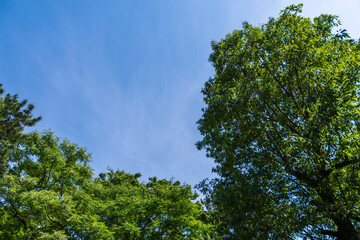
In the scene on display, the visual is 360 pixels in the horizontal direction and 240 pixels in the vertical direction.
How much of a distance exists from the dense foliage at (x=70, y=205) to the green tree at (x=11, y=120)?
1.09 feet

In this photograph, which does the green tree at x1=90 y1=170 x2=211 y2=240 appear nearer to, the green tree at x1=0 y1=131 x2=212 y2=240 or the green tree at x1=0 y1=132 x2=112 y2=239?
the green tree at x1=0 y1=131 x2=212 y2=240

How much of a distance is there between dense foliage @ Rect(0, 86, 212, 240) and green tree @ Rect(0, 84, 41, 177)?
0.33m

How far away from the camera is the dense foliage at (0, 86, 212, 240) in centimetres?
1149

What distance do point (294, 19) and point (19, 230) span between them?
67.2 feet

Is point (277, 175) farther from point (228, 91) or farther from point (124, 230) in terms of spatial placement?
point (124, 230)

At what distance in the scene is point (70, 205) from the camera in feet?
38.6

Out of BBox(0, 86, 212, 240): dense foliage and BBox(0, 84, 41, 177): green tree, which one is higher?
BBox(0, 84, 41, 177): green tree

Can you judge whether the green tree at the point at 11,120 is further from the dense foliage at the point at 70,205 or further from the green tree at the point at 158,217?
the green tree at the point at 158,217

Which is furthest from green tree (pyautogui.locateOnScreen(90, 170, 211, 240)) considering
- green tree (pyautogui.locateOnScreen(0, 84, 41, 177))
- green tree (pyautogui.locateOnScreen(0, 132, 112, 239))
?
green tree (pyautogui.locateOnScreen(0, 84, 41, 177))

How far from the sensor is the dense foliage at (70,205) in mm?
11492

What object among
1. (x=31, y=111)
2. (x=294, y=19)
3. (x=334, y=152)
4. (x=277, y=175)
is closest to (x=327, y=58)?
(x=294, y=19)

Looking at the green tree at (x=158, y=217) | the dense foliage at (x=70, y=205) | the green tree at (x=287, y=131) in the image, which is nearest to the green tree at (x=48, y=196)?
the dense foliage at (x=70, y=205)

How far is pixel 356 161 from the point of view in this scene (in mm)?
6672

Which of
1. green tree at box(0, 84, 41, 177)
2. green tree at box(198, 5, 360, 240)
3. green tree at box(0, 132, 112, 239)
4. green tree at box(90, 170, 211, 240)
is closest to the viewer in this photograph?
green tree at box(198, 5, 360, 240)
